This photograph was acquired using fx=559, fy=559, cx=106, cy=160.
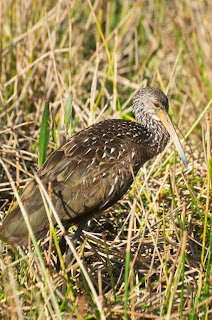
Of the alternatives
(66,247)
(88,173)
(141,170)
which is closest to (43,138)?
(88,173)

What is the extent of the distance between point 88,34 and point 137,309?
14.2 feet

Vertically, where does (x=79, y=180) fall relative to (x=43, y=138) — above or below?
below

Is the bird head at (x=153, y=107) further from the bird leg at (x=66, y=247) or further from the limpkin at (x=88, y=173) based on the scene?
the bird leg at (x=66, y=247)

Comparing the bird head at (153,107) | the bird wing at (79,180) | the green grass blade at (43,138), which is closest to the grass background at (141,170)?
the green grass blade at (43,138)

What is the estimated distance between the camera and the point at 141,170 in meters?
4.97

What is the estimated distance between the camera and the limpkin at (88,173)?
3.50 m

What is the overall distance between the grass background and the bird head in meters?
0.29

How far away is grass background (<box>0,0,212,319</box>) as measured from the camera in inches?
124

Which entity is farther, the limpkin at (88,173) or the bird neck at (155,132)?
the bird neck at (155,132)

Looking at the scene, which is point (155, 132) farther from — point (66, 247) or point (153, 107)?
point (66, 247)

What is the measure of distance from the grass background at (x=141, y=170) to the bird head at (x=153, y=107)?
0.94 feet

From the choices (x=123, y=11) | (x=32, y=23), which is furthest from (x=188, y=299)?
(x=123, y=11)

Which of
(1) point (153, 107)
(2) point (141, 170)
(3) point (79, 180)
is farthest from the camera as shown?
(2) point (141, 170)

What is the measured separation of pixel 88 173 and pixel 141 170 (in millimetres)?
1341
